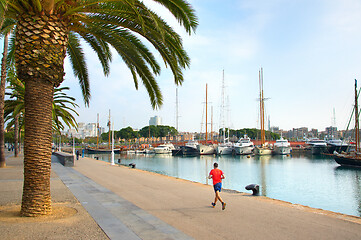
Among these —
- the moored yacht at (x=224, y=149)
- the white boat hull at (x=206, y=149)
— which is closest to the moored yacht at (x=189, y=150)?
the white boat hull at (x=206, y=149)

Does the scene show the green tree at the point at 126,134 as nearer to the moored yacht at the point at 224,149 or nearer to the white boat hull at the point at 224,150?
the moored yacht at the point at 224,149

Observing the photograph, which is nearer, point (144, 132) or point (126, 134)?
point (126, 134)

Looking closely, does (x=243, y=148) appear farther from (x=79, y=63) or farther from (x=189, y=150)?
(x=79, y=63)

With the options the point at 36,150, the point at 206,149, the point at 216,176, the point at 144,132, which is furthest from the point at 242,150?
the point at 144,132

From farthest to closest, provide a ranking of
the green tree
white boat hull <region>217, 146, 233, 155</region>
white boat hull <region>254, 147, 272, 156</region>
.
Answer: the green tree → white boat hull <region>217, 146, 233, 155</region> → white boat hull <region>254, 147, 272, 156</region>

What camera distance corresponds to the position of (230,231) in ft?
19.5

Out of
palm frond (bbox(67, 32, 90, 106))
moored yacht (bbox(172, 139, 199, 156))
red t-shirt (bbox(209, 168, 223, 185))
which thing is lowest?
moored yacht (bbox(172, 139, 199, 156))

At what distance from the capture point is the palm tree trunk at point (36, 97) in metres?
6.16

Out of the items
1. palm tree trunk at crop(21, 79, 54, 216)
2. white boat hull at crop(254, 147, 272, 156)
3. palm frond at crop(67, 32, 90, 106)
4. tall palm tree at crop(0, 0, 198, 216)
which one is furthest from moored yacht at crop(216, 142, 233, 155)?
palm tree trunk at crop(21, 79, 54, 216)

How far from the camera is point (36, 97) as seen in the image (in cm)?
626

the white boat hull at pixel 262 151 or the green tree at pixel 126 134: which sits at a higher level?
the green tree at pixel 126 134

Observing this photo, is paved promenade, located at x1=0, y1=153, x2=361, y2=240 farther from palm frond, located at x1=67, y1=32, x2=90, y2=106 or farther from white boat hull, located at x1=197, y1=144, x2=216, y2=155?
Result: white boat hull, located at x1=197, y1=144, x2=216, y2=155

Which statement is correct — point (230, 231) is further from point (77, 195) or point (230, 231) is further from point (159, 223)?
point (77, 195)

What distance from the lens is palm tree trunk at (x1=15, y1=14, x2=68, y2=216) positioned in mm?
6160
